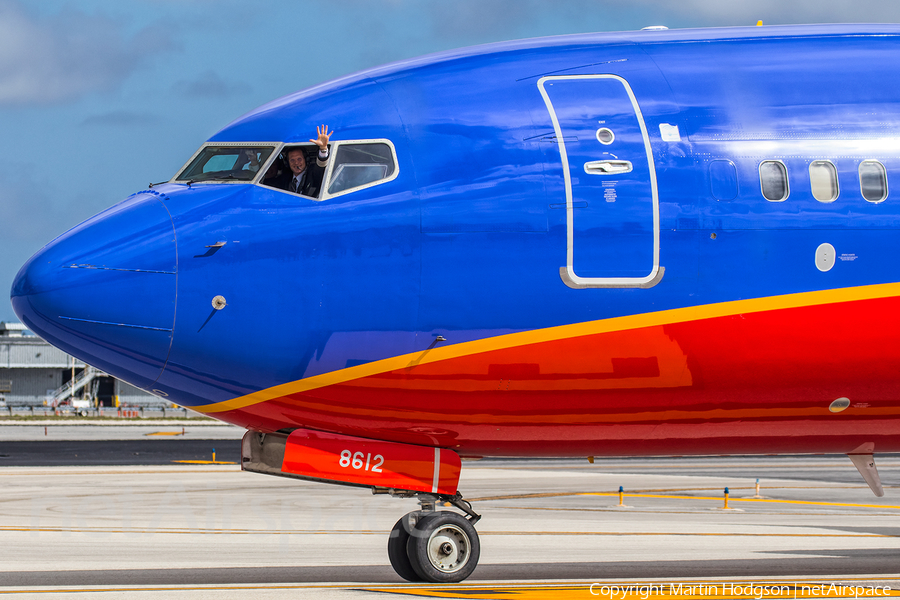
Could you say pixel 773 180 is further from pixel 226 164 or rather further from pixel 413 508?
pixel 413 508

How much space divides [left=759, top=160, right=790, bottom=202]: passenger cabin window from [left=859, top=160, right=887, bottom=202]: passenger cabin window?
36.9 inches

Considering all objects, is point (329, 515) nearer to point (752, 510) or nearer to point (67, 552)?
point (67, 552)

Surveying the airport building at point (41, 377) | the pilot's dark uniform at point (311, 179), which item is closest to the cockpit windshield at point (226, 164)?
the pilot's dark uniform at point (311, 179)

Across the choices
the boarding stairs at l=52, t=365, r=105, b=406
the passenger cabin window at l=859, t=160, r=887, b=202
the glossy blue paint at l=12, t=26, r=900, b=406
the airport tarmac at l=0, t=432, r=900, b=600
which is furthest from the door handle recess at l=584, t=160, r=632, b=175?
the boarding stairs at l=52, t=365, r=105, b=406

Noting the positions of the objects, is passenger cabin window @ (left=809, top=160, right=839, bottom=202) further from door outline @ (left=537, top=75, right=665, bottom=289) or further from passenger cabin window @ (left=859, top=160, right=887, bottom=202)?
door outline @ (left=537, top=75, right=665, bottom=289)

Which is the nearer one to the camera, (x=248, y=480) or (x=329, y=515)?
(x=329, y=515)

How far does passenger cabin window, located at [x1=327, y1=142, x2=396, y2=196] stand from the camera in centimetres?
1148

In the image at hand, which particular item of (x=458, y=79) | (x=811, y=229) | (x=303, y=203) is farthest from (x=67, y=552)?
(x=811, y=229)

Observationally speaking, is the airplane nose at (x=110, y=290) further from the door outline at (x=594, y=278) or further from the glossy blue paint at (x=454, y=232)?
the door outline at (x=594, y=278)

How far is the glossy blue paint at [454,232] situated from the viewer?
1102 cm

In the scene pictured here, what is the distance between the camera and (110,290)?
426 inches

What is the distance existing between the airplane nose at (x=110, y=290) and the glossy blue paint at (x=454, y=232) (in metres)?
0.02

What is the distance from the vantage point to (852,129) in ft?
40.0

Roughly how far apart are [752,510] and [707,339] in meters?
15.8
